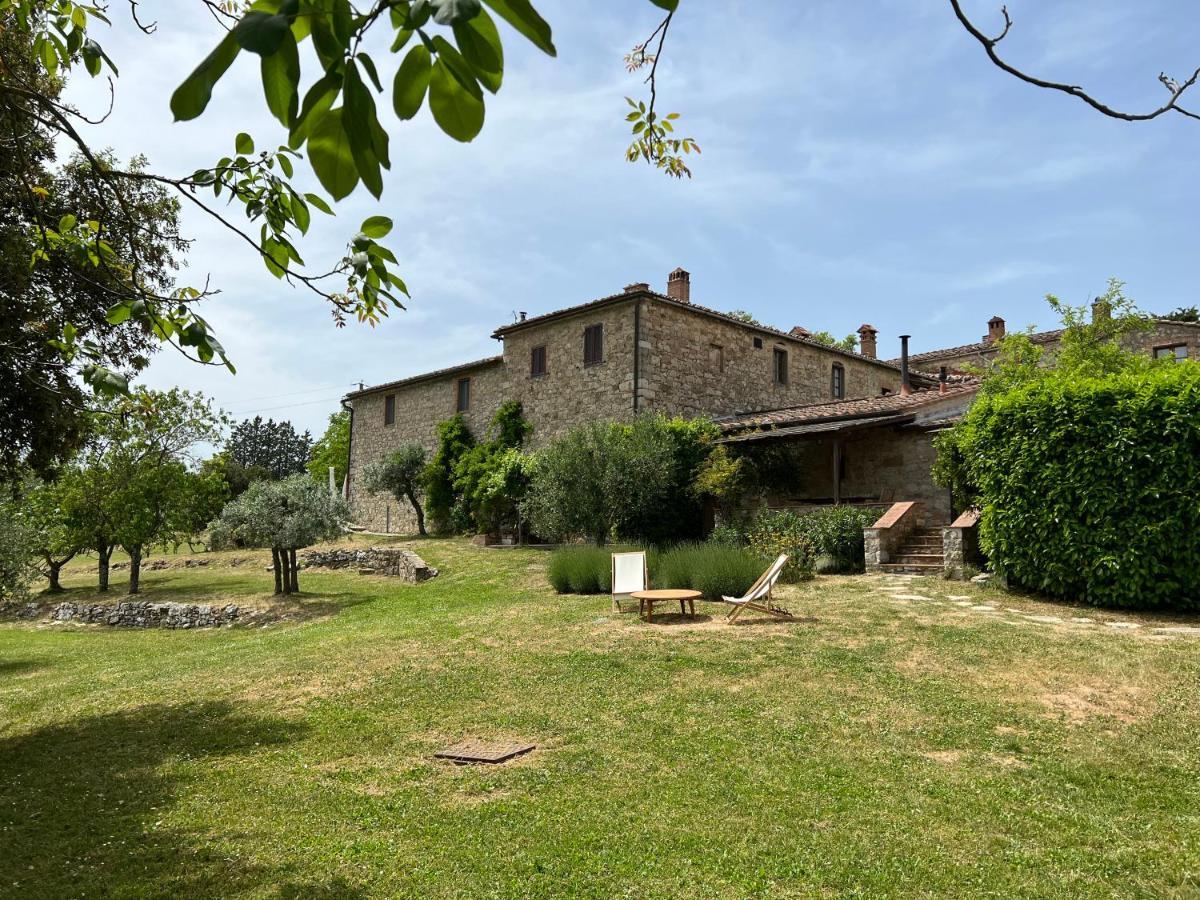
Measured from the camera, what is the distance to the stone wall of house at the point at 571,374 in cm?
2285

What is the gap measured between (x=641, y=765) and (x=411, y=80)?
17.3ft

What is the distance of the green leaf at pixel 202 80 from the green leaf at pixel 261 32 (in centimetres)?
3

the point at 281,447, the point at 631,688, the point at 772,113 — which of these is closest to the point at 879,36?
the point at 772,113

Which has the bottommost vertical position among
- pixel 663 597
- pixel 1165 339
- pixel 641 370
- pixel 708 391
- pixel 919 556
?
pixel 663 597

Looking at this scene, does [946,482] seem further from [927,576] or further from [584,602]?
[584,602]

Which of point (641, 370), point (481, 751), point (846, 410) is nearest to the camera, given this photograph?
point (481, 751)

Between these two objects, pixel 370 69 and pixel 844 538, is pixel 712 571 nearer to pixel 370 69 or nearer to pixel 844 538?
pixel 844 538

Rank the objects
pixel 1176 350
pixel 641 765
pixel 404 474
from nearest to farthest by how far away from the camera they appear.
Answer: pixel 641 765 → pixel 404 474 → pixel 1176 350

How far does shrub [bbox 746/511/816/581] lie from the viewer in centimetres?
1505

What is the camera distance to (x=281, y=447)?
74812mm

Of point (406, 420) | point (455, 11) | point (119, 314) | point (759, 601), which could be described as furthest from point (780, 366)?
point (455, 11)

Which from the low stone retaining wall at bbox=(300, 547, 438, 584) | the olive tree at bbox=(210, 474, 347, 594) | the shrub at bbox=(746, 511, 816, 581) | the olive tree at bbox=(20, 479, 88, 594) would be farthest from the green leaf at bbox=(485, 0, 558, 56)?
the olive tree at bbox=(20, 479, 88, 594)

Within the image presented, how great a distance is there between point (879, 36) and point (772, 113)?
21.2 inches

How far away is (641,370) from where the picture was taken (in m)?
22.3
